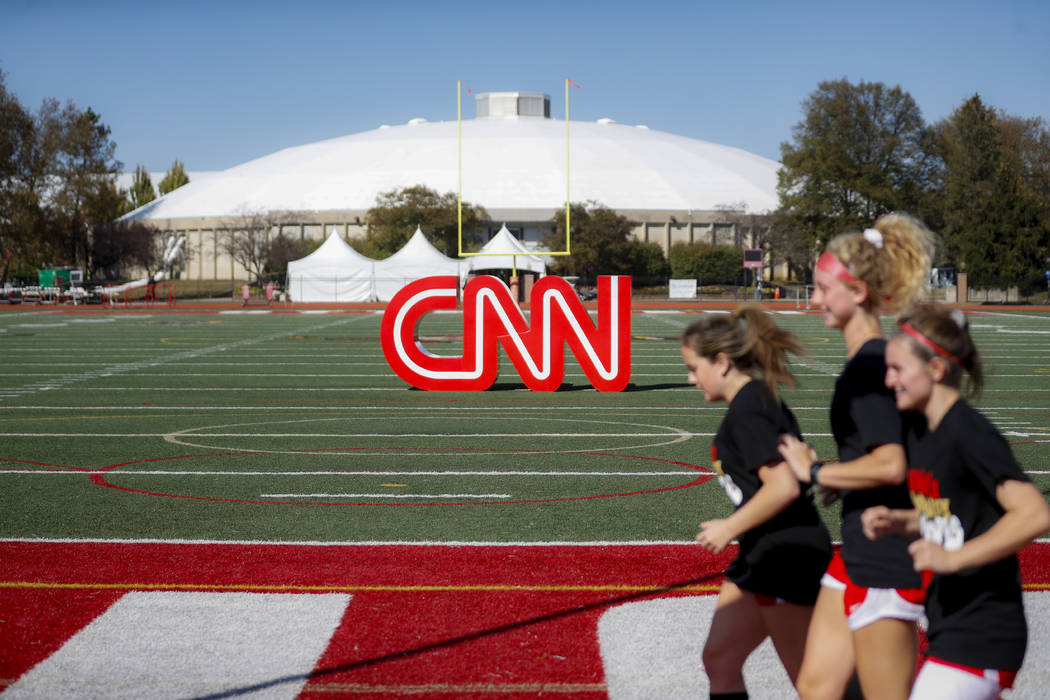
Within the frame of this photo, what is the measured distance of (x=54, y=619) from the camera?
5.71 m

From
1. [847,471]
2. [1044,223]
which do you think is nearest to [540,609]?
[847,471]

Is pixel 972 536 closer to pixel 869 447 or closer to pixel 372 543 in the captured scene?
pixel 869 447

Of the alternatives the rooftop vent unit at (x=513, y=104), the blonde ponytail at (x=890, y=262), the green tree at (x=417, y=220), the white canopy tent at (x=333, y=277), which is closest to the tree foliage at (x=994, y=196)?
the white canopy tent at (x=333, y=277)

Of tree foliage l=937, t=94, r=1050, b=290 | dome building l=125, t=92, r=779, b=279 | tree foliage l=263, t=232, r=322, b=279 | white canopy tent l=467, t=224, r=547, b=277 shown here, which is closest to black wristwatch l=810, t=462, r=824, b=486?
tree foliage l=937, t=94, r=1050, b=290

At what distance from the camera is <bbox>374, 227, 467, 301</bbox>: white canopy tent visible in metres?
64.2

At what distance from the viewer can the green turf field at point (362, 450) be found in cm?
795

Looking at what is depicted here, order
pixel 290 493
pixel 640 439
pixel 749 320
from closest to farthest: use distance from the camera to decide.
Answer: pixel 749 320 → pixel 290 493 → pixel 640 439

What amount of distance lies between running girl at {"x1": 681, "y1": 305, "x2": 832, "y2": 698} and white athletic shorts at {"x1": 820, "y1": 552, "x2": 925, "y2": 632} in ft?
1.02

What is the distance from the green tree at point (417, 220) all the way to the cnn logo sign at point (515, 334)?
67079 mm

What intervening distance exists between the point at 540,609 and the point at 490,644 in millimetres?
571

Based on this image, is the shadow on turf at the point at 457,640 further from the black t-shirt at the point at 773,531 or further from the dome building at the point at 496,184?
the dome building at the point at 496,184

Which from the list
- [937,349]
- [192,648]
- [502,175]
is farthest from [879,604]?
[502,175]

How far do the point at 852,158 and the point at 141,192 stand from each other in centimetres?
10580

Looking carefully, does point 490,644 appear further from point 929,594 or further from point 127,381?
point 127,381
